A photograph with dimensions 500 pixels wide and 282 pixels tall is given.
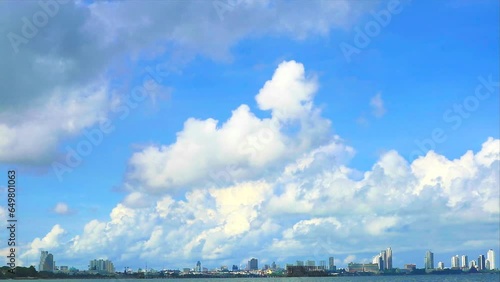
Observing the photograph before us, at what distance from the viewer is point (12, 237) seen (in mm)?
101688

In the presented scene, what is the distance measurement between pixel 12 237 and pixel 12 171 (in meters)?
10.9

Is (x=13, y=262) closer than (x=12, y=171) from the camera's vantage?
No

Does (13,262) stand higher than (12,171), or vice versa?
(12,171)

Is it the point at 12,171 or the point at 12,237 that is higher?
the point at 12,171

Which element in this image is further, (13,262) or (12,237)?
(13,262)

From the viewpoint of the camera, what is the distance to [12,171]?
10125 cm

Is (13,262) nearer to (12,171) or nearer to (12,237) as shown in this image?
(12,237)

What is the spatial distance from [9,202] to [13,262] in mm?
17699

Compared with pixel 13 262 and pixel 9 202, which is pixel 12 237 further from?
pixel 13 262

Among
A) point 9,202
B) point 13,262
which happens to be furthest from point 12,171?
point 13,262

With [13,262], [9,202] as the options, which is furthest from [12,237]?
[13,262]

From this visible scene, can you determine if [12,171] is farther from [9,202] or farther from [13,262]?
[13,262]

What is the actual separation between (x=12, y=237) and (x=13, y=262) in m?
13.1
